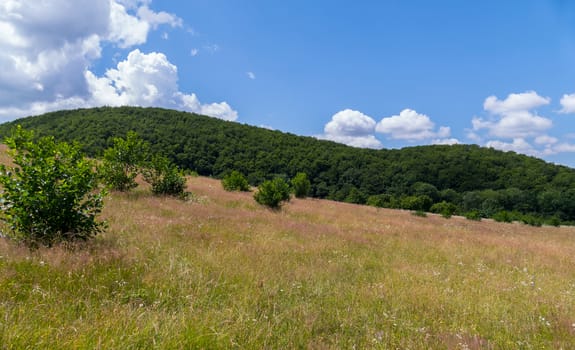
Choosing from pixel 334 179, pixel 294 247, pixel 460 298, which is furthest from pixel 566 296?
pixel 334 179

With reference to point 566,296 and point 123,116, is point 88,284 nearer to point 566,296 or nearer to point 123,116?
point 566,296

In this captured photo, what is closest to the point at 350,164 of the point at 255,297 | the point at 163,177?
the point at 163,177

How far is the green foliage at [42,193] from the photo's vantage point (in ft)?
16.0

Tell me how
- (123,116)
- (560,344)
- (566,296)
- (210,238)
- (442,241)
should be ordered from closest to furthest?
(560,344)
(566,296)
(210,238)
(442,241)
(123,116)

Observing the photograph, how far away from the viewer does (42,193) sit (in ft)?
16.3

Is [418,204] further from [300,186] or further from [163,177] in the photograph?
[163,177]

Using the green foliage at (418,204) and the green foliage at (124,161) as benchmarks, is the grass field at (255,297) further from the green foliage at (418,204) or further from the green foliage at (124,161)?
the green foliage at (418,204)

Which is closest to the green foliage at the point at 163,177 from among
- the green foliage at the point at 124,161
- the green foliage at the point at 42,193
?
the green foliage at the point at 124,161

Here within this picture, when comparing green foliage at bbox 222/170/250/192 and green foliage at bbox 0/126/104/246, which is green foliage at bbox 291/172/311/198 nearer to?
green foliage at bbox 222/170/250/192

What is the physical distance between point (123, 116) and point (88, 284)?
119 m

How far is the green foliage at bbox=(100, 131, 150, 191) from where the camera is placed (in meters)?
13.4

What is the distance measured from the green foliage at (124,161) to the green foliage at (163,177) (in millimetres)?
581

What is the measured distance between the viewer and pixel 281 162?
3344 inches

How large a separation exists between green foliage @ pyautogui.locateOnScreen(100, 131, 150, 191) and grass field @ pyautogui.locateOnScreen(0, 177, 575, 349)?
6401 millimetres
